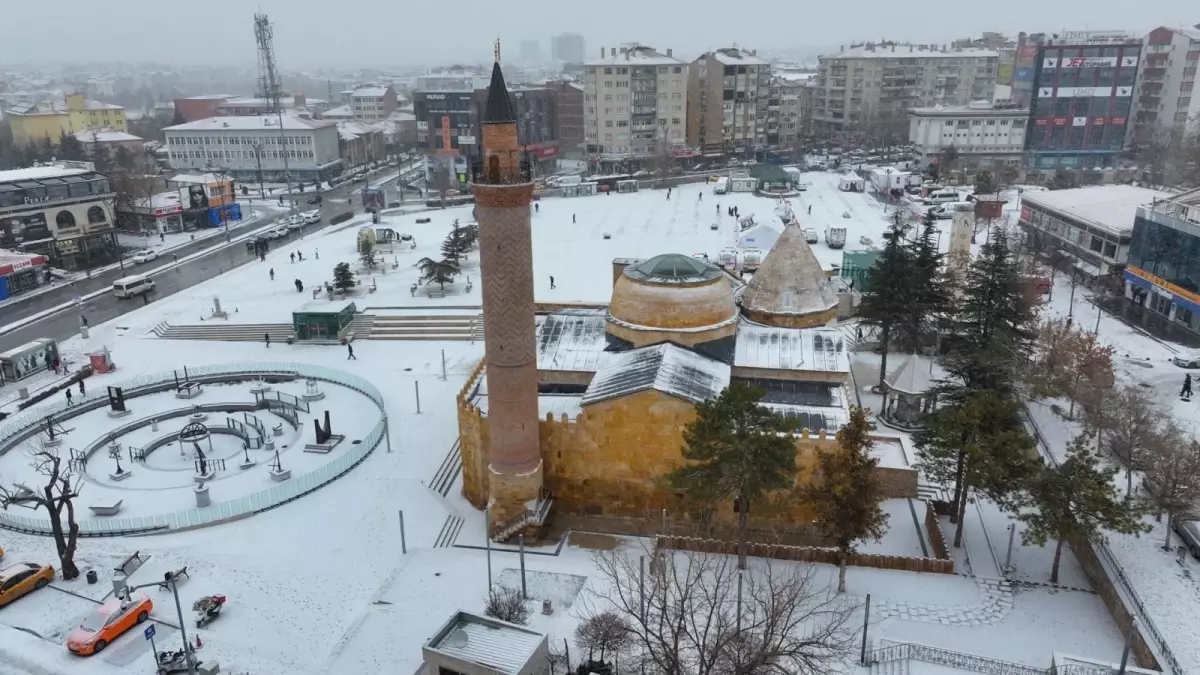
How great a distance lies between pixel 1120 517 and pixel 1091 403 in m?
9.02

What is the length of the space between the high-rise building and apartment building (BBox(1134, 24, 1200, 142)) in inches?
3430

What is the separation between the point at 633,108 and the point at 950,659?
83093 mm

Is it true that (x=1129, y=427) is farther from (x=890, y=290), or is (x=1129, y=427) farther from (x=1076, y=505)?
(x=890, y=290)

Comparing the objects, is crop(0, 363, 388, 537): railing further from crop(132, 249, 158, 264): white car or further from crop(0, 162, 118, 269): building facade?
crop(0, 162, 118, 269): building facade

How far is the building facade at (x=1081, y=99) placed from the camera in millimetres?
80750

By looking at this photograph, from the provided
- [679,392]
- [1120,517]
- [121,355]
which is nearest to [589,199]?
[121,355]

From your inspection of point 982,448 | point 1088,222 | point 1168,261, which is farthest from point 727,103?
point 982,448

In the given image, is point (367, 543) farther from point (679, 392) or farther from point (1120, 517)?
point (1120, 517)

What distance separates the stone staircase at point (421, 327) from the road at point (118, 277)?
1571cm

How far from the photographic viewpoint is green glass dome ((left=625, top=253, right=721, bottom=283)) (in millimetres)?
25656

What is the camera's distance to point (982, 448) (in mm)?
20219

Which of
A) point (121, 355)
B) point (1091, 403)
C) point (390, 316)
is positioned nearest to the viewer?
point (1091, 403)

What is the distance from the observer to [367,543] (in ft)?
74.1

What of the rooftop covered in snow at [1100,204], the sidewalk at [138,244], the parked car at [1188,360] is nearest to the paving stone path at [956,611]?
the parked car at [1188,360]
